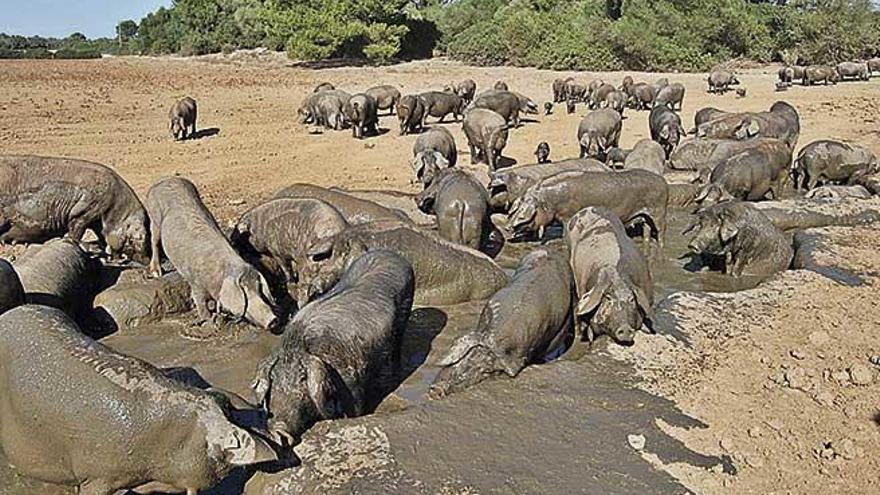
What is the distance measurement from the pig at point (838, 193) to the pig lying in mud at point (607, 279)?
5437 mm

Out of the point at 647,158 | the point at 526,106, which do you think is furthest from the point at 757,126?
the point at 526,106

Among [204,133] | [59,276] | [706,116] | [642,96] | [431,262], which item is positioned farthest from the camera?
[642,96]

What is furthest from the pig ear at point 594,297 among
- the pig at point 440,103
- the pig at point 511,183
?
the pig at point 440,103

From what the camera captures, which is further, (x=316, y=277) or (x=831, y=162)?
(x=831, y=162)

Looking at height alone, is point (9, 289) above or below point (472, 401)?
above

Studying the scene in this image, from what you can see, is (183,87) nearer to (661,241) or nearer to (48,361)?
(661,241)

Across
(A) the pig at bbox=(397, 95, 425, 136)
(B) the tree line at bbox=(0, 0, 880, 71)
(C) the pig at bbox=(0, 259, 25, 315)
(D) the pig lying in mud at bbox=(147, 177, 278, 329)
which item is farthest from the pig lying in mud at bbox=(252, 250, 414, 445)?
(B) the tree line at bbox=(0, 0, 880, 71)

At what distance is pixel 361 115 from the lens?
2111 cm

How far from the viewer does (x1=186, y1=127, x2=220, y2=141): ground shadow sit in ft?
68.5

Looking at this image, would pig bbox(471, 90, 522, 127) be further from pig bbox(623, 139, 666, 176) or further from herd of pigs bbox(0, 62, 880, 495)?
herd of pigs bbox(0, 62, 880, 495)

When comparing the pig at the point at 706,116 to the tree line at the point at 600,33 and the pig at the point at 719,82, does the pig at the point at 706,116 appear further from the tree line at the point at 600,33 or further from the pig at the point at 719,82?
the tree line at the point at 600,33

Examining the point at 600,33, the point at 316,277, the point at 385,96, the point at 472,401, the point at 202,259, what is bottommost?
the point at 472,401

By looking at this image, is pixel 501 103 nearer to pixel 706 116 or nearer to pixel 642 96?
pixel 706 116

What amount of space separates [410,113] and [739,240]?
13016mm
